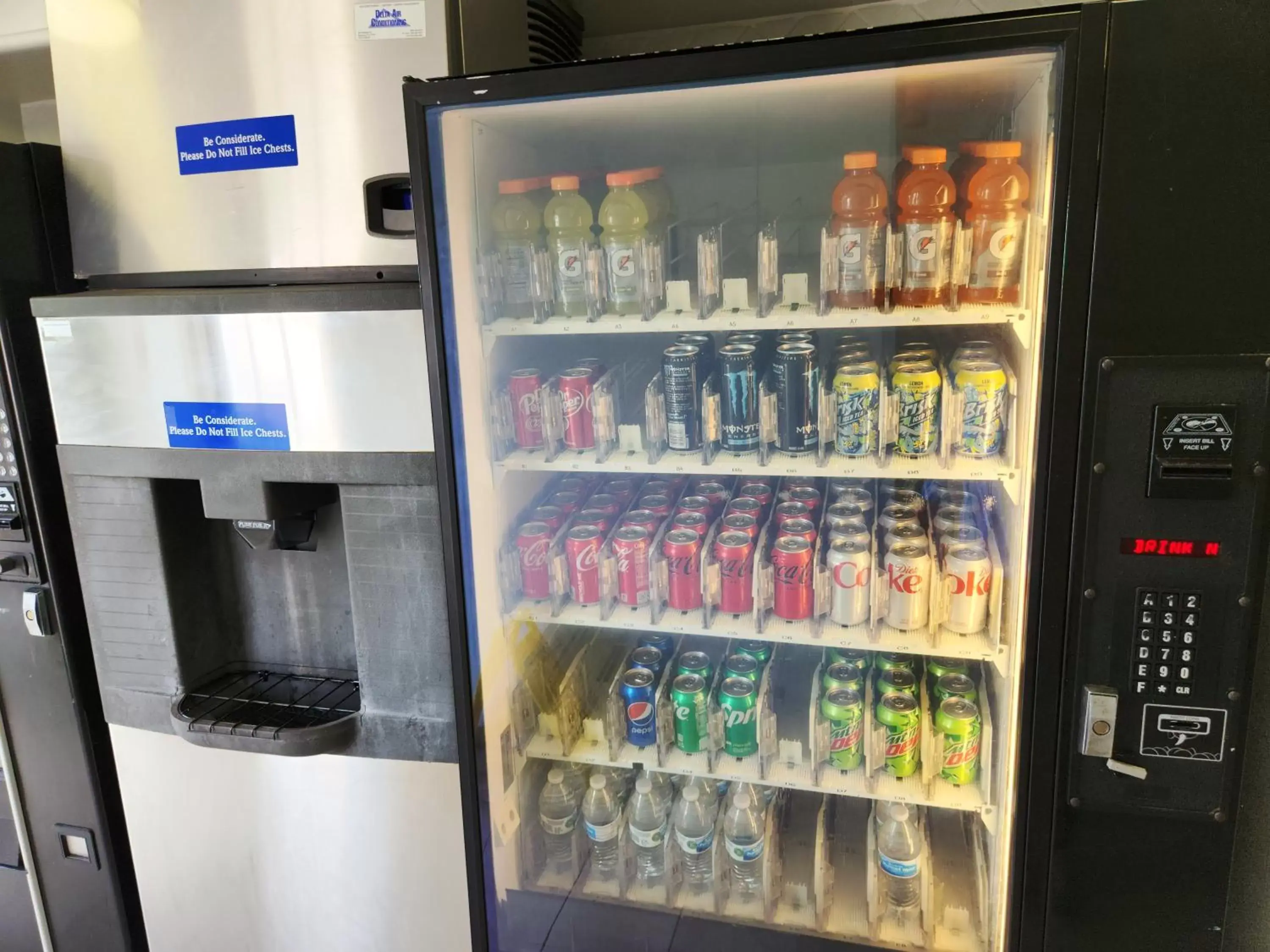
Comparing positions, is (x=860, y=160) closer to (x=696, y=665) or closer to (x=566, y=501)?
(x=566, y=501)

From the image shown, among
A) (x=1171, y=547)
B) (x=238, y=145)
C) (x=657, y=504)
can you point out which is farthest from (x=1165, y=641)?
(x=238, y=145)

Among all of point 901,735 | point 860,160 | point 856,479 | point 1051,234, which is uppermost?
point 860,160

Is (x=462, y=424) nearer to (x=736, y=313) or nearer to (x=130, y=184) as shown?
(x=736, y=313)

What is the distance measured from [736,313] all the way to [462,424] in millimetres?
454

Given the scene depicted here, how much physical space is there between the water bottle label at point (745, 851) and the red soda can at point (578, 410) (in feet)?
2.53

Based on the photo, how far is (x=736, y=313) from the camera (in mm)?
1324

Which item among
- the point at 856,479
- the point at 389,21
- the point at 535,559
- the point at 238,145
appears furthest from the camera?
the point at 856,479

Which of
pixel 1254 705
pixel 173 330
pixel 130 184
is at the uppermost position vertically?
pixel 130 184

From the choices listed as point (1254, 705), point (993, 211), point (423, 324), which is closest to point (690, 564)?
point (423, 324)

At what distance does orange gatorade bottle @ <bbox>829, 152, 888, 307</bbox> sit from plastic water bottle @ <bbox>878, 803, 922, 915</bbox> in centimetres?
92

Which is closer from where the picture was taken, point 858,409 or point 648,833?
point 858,409

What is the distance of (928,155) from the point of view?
125 centimetres

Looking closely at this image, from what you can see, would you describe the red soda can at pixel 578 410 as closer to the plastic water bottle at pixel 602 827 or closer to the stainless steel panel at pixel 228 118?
the stainless steel panel at pixel 228 118

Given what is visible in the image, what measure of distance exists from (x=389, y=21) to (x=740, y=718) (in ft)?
4.11
